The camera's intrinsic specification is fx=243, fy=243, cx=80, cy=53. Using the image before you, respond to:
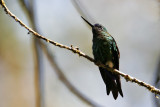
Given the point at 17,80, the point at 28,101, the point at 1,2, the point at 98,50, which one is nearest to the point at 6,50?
the point at 17,80

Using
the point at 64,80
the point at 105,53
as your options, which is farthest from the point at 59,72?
the point at 105,53

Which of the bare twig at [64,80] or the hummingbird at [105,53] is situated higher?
the hummingbird at [105,53]

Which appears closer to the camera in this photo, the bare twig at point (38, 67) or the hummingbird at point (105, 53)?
the bare twig at point (38, 67)

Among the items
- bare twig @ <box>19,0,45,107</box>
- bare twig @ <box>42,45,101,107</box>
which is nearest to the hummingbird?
bare twig @ <box>42,45,101,107</box>

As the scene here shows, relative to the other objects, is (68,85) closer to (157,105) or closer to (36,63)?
(36,63)

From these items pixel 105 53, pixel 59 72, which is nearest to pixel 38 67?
pixel 59 72

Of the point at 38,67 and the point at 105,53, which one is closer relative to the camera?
the point at 38,67

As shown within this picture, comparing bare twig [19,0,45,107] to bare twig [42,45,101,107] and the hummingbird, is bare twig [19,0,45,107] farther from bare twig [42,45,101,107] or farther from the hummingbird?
the hummingbird

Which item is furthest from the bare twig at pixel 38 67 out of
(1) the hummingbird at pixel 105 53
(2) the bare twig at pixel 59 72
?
(1) the hummingbird at pixel 105 53

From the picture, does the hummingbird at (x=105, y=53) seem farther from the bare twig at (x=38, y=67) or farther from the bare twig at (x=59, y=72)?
the bare twig at (x=38, y=67)

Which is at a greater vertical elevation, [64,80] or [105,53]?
[105,53]

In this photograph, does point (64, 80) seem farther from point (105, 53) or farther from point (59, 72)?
point (105, 53)
